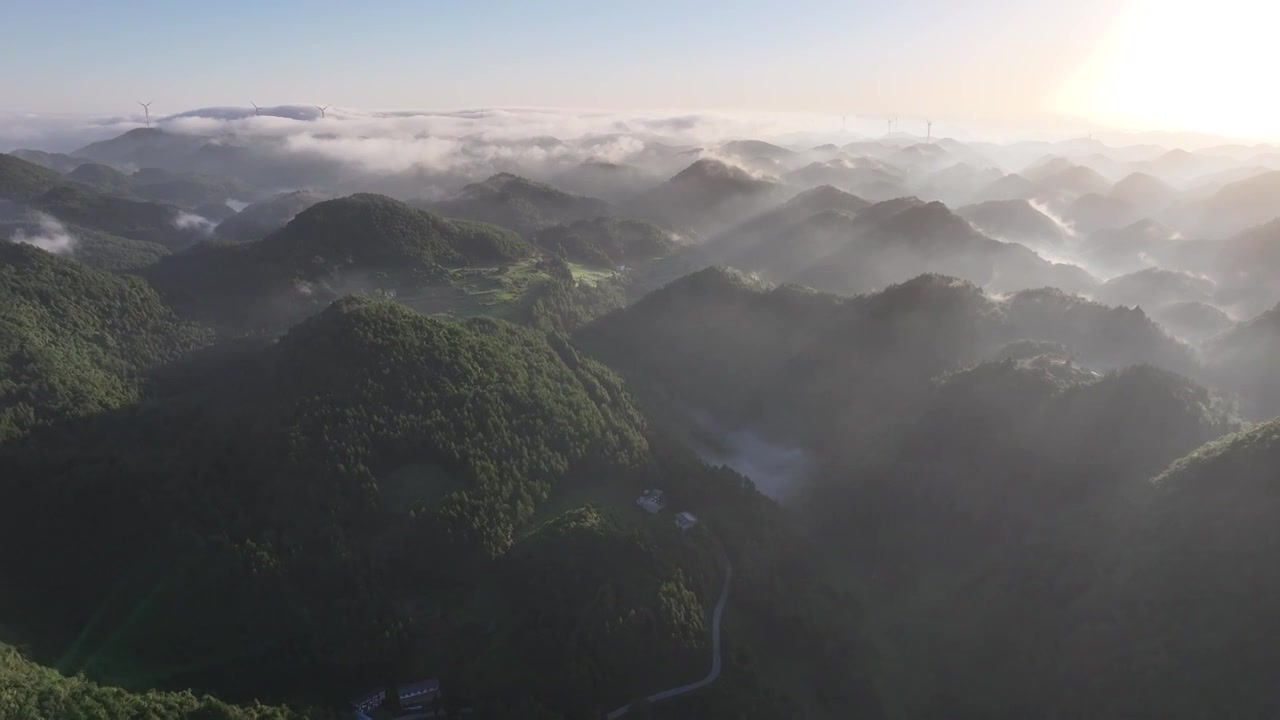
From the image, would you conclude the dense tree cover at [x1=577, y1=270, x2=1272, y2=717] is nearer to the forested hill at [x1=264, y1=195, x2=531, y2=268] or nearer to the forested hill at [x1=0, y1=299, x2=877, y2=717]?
the forested hill at [x1=0, y1=299, x2=877, y2=717]

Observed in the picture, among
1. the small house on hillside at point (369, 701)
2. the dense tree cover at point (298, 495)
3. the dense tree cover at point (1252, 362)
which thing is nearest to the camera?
the small house on hillside at point (369, 701)

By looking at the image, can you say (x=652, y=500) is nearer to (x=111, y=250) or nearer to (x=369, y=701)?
(x=369, y=701)

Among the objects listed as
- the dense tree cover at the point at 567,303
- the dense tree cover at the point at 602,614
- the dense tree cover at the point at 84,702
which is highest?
the dense tree cover at the point at 567,303

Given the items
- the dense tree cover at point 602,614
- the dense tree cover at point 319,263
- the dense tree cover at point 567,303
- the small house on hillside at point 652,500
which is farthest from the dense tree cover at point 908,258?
the dense tree cover at point 602,614

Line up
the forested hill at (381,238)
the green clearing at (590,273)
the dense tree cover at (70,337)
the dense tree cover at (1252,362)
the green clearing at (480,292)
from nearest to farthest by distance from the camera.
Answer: the dense tree cover at (70,337), the dense tree cover at (1252,362), the green clearing at (480,292), the forested hill at (381,238), the green clearing at (590,273)

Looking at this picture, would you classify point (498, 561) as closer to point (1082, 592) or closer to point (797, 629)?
point (797, 629)

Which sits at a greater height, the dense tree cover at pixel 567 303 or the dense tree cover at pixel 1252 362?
the dense tree cover at pixel 567 303

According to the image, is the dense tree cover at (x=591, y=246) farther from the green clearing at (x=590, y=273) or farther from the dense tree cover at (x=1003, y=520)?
the dense tree cover at (x=1003, y=520)
